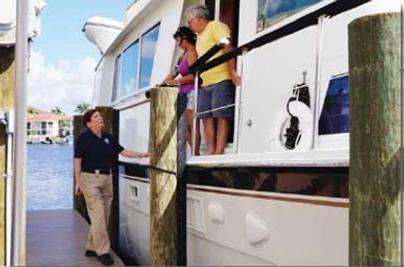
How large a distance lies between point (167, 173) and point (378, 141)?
265 cm

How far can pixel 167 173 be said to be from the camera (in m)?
4.60

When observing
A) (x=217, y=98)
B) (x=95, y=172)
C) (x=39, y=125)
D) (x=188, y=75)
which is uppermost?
(x=188, y=75)

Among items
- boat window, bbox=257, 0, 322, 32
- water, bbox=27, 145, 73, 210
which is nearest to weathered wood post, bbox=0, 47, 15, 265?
boat window, bbox=257, 0, 322, 32

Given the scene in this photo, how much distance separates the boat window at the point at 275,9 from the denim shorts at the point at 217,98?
52cm

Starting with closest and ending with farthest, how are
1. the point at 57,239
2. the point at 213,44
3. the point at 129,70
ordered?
1. the point at 213,44
2. the point at 57,239
3. the point at 129,70

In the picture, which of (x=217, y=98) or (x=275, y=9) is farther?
(x=217, y=98)

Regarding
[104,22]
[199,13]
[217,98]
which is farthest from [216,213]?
[104,22]

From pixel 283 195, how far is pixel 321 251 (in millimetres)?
419

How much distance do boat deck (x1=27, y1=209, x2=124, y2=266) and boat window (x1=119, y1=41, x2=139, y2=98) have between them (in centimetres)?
201

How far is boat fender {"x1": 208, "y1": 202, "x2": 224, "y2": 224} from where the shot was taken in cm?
406

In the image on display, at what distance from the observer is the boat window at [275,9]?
165 inches

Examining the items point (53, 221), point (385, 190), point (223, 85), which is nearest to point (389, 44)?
point (385, 190)

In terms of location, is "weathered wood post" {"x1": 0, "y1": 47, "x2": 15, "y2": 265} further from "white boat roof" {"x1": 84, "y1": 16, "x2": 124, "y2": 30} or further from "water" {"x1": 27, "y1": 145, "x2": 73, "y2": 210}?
"white boat roof" {"x1": 84, "y1": 16, "x2": 124, "y2": 30}

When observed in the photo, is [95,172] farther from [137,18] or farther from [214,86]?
[137,18]
